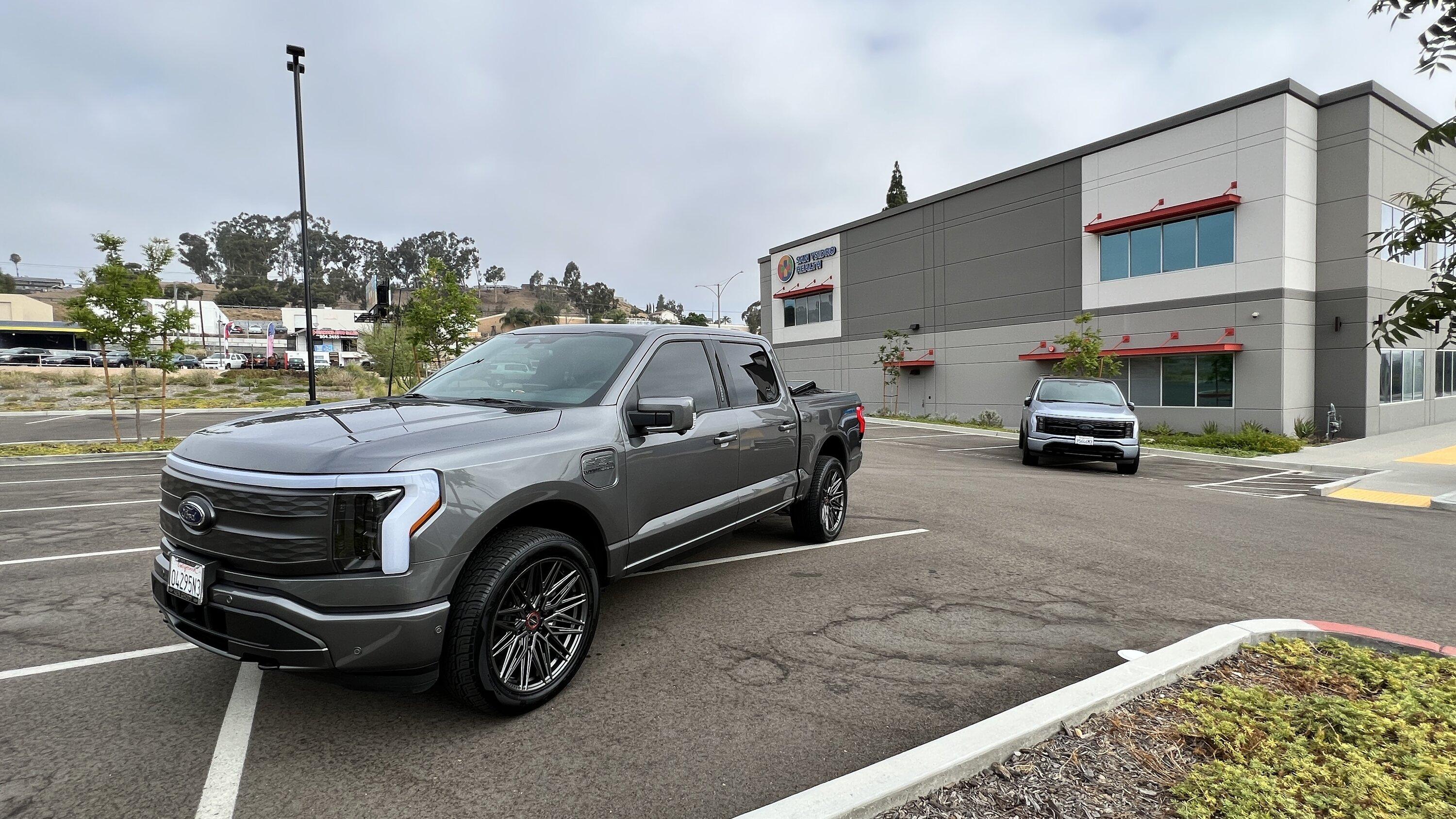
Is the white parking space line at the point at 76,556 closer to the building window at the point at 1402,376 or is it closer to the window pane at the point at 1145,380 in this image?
the window pane at the point at 1145,380

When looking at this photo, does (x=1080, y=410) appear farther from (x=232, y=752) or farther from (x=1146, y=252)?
(x=232, y=752)

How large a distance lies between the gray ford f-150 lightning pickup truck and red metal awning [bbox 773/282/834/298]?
109 feet

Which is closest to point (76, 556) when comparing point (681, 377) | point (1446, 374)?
point (681, 377)

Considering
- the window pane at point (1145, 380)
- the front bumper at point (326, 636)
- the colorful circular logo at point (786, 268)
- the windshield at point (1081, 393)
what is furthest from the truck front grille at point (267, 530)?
the colorful circular logo at point (786, 268)

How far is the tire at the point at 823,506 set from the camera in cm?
631

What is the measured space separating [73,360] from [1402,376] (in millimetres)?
81064

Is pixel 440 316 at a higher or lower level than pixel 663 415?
higher

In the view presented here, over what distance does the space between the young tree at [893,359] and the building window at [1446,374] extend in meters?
17.5

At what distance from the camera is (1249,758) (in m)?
2.62

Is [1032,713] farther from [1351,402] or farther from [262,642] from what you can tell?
[1351,402]

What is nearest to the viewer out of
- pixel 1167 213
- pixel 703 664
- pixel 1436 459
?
pixel 703 664

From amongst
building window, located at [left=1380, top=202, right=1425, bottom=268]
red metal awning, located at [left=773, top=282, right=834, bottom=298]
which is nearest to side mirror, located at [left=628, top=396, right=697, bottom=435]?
building window, located at [left=1380, top=202, right=1425, bottom=268]

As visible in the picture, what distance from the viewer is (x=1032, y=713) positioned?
2.93 meters

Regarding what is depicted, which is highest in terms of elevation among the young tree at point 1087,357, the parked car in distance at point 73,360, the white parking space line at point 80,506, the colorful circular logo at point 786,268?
the colorful circular logo at point 786,268
